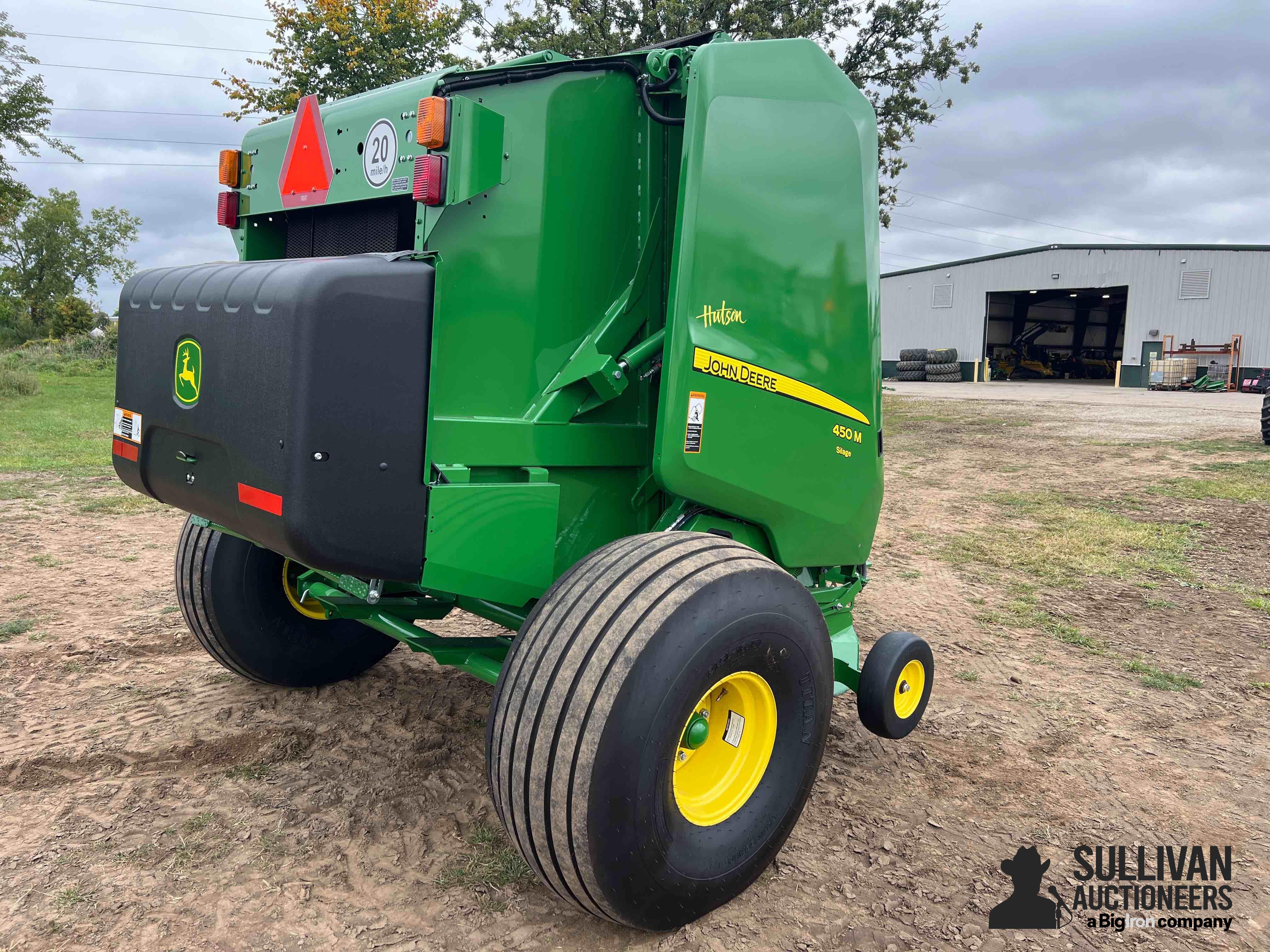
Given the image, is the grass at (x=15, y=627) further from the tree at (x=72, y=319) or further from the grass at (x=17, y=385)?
the tree at (x=72, y=319)

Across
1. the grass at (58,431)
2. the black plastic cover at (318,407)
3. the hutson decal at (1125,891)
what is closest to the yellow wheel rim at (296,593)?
the black plastic cover at (318,407)

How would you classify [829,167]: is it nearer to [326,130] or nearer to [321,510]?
[326,130]

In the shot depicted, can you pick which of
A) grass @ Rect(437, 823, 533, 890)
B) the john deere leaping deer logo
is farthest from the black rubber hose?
grass @ Rect(437, 823, 533, 890)

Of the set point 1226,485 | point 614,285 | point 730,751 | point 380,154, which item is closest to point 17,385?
point 380,154

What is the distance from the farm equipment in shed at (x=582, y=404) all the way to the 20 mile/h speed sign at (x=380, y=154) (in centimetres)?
1

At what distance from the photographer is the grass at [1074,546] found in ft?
21.4

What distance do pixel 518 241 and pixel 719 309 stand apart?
2.05 feet

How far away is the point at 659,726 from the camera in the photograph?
7.06ft

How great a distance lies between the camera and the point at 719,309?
2.68 meters

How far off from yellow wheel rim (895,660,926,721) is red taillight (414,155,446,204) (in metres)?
2.29

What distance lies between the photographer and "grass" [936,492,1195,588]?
6.52 metres

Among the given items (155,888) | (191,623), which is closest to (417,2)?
(191,623)

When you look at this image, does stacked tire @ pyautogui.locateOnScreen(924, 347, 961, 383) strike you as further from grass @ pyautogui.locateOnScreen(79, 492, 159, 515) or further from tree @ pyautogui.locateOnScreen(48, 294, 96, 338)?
tree @ pyautogui.locateOnScreen(48, 294, 96, 338)

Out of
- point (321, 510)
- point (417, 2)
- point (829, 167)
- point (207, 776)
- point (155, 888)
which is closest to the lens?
point (321, 510)
